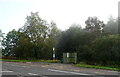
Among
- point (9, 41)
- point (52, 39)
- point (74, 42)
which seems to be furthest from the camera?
point (9, 41)

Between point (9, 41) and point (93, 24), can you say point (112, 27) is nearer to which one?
point (93, 24)

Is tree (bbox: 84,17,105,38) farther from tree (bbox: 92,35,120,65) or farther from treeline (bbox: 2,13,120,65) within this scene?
tree (bbox: 92,35,120,65)

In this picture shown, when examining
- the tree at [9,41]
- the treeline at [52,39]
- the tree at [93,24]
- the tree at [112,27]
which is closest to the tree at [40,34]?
the treeline at [52,39]

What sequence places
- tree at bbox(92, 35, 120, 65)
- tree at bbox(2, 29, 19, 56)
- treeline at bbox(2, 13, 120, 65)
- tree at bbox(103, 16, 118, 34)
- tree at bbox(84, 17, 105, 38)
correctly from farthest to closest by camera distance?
1. tree at bbox(2, 29, 19, 56)
2. tree at bbox(84, 17, 105, 38)
3. tree at bbox(103, 16, 118, 34)
4. treeline at bbox(2, 13, 120, 65)
5. tree at bbox(92, 35, 120, 65)

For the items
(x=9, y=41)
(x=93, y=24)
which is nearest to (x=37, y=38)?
(x=93, y=24)

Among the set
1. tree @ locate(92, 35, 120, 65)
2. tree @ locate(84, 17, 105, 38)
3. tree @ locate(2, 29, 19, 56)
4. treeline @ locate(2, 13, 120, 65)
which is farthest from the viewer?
tree @ locate(2, 29, 19, 56)

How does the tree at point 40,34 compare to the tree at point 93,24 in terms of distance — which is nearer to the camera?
the tree at point 40,34

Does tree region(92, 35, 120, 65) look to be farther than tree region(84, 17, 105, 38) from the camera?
No

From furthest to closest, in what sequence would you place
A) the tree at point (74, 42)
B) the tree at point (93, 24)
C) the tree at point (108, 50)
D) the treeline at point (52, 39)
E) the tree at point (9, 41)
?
the tree at point (9, 41) < the tree at point (93, 24) < the tree at point (74, 42) < the treeline at point (52, 39) < the tree at point (108, 50)

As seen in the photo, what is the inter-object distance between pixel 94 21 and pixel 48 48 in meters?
16.8

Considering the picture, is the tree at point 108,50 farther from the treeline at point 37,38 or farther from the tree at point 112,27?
the tree at point 112,27

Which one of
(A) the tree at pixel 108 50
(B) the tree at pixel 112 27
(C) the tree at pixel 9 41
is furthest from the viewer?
(C) the tree at pixel 9 41

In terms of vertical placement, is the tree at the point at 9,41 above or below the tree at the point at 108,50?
above

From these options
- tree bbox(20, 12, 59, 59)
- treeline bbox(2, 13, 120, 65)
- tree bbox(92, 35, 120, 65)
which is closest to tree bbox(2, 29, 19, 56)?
treeline bbox(2, 13, 120, 65)
